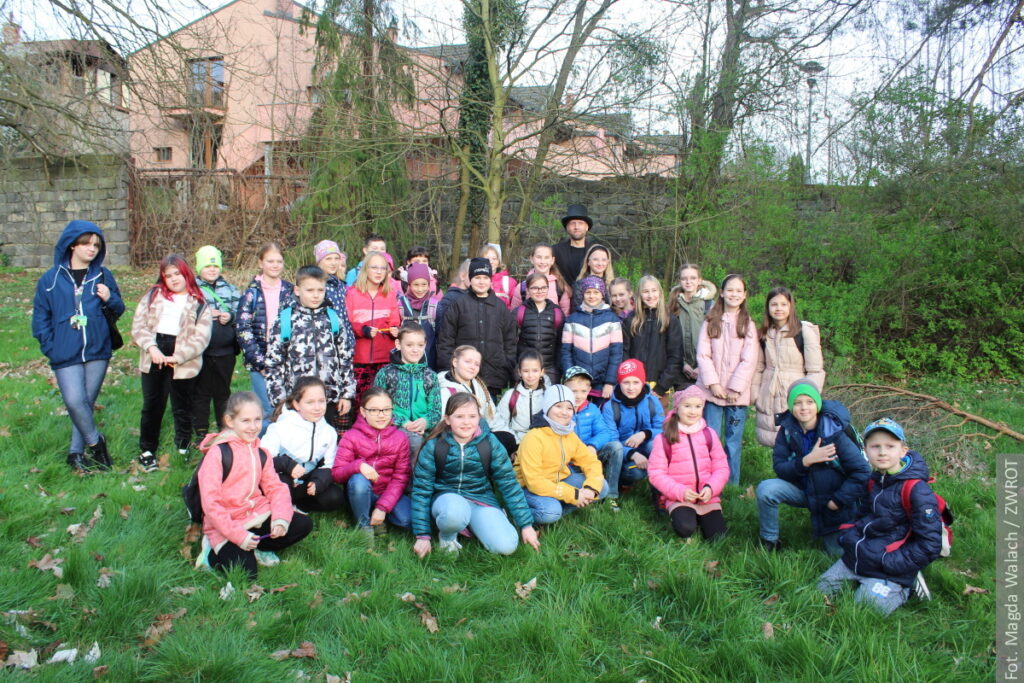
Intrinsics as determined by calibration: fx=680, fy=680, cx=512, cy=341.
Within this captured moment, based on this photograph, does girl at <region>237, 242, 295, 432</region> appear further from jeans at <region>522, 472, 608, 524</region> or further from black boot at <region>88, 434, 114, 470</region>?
jeans at <region>522, 472, 608, 524</region>

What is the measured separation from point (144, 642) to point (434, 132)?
9.04m

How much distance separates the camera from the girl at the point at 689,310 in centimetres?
604

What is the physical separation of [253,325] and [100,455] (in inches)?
60.6

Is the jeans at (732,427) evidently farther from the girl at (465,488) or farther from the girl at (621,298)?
the girl at (465,488)

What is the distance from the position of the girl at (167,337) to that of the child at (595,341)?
2.94m

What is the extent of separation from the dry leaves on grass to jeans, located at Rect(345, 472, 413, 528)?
1.29 m

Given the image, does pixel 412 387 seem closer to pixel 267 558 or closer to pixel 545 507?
pixel 545 507

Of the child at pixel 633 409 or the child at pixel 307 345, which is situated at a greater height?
the child at pixel 307 345

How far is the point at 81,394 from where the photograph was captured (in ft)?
16.6

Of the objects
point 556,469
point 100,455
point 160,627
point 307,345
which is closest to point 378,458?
point 307,345

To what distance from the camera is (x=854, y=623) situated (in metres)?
3.33

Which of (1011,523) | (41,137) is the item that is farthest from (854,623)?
(41,137)

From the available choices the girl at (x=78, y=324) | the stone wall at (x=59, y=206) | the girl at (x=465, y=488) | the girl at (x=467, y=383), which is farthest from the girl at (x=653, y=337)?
the stone wall at (x=59, y=206)

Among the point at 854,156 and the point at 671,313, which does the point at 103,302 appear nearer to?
the point at 671,313
